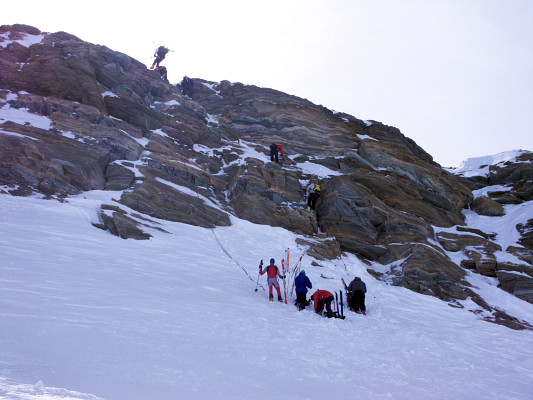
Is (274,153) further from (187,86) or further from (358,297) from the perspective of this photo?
(358,297)

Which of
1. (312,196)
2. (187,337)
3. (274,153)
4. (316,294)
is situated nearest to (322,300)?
(316,294)

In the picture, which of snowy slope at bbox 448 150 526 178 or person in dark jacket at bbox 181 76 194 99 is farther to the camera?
person in dark jacket at bbox 181 76 194 99

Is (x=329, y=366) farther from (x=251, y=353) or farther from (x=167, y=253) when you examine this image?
(x=167, y=253)

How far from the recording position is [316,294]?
13.0 meters

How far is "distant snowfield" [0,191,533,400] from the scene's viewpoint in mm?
5309

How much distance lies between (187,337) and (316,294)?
259 inches

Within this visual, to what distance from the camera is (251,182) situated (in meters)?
27.9

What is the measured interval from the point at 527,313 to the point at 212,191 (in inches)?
813

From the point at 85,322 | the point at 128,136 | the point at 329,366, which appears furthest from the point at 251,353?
the point at 128,136

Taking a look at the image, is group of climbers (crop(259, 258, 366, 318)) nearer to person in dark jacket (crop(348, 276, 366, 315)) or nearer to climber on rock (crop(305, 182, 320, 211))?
person in dark jacket (crop(348, 276, 366, 315))

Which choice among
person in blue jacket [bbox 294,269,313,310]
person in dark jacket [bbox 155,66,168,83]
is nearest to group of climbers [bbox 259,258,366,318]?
person in blue jacket [bbox 294,269,313,310]

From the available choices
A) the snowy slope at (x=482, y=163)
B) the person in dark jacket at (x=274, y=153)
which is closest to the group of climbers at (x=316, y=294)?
the person in dark jacket at (x=274, y=153)

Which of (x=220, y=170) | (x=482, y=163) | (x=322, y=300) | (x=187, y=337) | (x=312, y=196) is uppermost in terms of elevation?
(x=482, y=163)

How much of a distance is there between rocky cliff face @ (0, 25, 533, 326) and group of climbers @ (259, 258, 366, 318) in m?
7.19
